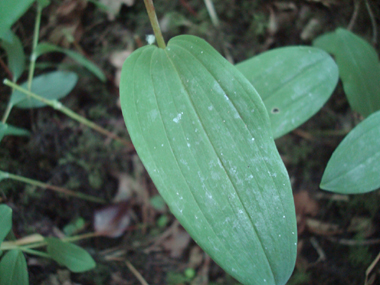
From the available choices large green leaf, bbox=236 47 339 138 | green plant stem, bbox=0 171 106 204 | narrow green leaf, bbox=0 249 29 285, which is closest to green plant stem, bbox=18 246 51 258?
narrow green leaf, bbox=0 249 29 285

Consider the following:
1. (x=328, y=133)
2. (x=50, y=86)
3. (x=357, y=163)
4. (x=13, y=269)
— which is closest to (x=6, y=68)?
(x=50, y=86)

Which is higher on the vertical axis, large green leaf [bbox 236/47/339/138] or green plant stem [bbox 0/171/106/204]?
large green leaf [bbox 236/47/339/138]

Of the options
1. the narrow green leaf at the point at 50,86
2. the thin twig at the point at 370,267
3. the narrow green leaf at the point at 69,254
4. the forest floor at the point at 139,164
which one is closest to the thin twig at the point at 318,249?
the forest floor at the point at 139,164

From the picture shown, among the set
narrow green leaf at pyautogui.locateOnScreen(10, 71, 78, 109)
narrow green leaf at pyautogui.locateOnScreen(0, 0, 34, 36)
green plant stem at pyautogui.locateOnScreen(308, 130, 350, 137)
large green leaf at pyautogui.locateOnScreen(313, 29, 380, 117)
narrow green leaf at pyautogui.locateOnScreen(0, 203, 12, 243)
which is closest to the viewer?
narrow green leaf at pyautogui.locateOnScreen(0, 0, 34, 36)

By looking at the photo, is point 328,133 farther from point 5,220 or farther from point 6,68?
point 6,68

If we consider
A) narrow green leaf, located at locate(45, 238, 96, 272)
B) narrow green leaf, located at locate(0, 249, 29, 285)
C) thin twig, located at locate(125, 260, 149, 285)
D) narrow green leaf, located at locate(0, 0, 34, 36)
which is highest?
narrow green leaf, located at locate(0, 0, 34, 36)

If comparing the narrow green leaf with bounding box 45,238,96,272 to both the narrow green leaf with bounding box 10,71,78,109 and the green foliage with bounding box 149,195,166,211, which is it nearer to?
the green foliage with bounding box 149,195,166,211

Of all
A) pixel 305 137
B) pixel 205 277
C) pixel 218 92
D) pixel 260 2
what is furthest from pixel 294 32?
pixel 205 277

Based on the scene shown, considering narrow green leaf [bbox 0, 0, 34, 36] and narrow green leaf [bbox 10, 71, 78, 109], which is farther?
narrow green leaf [bbox 10, 71, 78, 109]
